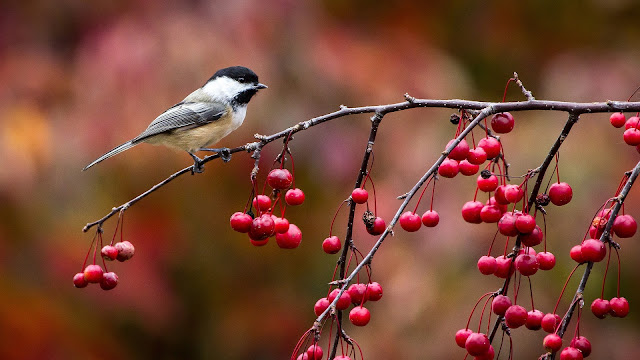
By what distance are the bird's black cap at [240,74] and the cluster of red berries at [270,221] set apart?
4.97 ft

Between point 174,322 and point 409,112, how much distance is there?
194cm

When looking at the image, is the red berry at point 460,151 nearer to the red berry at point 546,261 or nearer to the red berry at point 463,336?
the red berry at point 546,261

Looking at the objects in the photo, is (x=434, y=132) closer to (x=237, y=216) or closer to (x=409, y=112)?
(x=409, y=112)

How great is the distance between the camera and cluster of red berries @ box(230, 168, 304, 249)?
1.96m

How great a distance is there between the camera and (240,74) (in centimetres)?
358

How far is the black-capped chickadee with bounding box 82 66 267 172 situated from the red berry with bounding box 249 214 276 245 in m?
1.63

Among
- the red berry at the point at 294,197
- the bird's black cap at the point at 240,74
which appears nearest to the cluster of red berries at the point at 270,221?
the red berry at the point at 294,197

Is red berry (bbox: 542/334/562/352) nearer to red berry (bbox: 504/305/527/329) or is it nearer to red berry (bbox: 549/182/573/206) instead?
red berry (bbox: 504/305/527/329)

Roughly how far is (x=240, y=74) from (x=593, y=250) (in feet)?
7.54

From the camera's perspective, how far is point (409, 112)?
405cm

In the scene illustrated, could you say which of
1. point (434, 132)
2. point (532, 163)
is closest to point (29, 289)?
point (434, 132)

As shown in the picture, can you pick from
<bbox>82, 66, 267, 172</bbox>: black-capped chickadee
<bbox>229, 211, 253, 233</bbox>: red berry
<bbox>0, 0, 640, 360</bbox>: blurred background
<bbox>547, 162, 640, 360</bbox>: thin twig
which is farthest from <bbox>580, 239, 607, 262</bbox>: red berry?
<bbox>82, 66, 267, 172</bbox>: black-capped chickadee

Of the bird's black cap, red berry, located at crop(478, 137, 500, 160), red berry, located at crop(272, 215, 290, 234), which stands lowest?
red berry, located at crop(272, 215, 290, 234)

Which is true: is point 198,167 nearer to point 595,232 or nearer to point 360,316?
point 360,316
